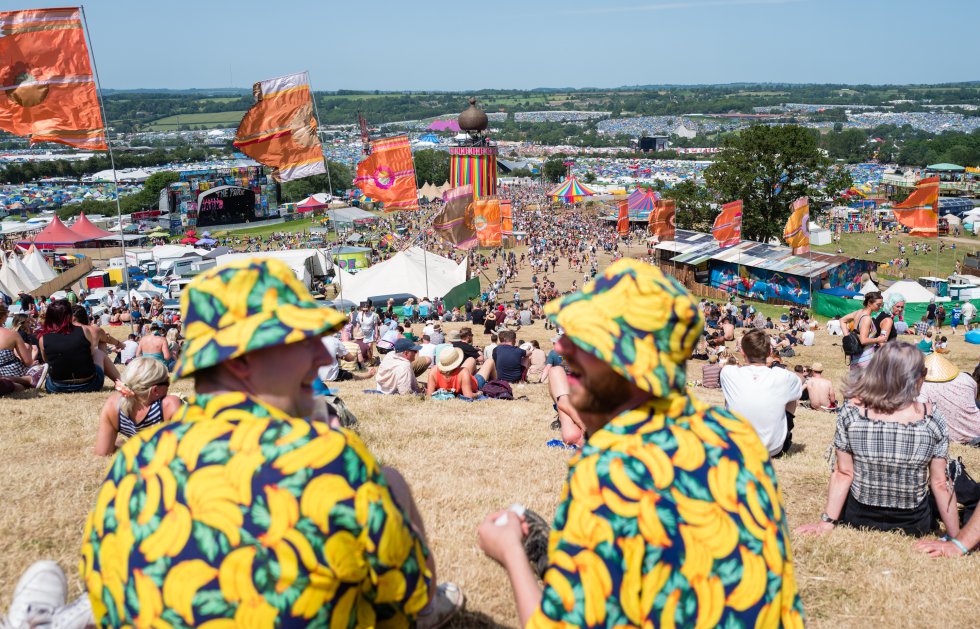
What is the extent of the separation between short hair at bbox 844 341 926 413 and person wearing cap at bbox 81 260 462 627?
264 cm

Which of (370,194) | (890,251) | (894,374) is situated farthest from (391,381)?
(890,251)

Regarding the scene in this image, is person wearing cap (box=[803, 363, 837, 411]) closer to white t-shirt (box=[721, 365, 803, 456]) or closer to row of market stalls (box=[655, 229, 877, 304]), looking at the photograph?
white t-shirt (box=[721, 365, 803, 456])

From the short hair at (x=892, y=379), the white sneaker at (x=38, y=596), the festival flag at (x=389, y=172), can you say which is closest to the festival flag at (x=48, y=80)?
the festival flag at (x=389, y=172)

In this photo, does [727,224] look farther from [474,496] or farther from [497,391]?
[474,496]

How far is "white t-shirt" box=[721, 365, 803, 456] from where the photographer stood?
5039 mm

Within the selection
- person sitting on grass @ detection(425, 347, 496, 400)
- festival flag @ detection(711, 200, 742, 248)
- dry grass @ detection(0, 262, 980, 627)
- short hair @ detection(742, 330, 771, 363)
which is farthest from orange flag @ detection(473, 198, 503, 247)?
short hair @ detection(742, 330, 771, 363)

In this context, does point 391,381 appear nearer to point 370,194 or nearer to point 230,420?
point 230,420

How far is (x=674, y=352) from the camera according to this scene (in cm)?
187

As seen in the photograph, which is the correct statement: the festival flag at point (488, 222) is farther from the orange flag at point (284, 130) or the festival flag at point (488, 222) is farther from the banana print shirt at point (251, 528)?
the banana print shirt at point (251, 528)

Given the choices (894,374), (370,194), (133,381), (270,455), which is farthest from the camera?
(370,194)

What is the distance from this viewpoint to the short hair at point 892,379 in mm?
3652

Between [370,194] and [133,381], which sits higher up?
[133,381]

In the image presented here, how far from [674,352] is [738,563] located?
0.49m

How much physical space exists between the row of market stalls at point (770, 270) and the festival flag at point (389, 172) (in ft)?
51.9
